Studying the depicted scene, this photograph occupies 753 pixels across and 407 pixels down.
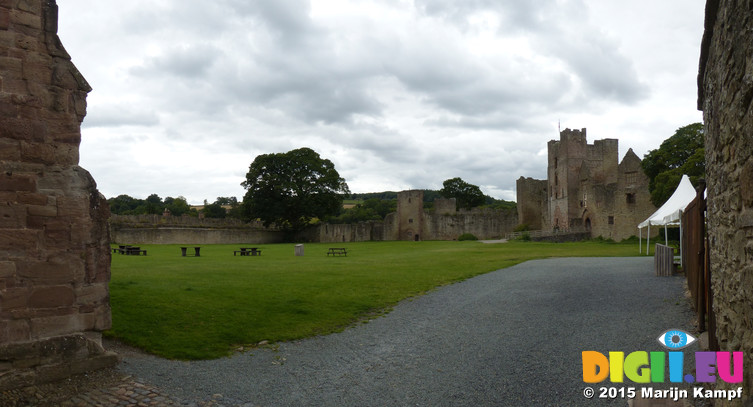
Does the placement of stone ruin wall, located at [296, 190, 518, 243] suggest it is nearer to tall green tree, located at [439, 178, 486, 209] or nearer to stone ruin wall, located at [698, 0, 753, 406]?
tall green tree, located at [439, 178, 486, 209]

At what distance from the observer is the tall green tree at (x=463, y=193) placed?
278 ft

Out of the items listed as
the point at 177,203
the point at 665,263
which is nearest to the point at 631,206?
the point at 665,263

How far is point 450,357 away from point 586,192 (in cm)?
4224

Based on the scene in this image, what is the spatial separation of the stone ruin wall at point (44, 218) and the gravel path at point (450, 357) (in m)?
0.99

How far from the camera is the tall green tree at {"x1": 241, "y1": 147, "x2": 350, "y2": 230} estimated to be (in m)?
50.6

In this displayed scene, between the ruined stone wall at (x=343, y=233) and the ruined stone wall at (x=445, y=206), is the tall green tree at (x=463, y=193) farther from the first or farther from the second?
the ruined stone wall at (x=343, y=233)

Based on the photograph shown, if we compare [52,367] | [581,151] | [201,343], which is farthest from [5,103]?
[581,151]

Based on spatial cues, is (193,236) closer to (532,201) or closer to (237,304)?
(532,201)

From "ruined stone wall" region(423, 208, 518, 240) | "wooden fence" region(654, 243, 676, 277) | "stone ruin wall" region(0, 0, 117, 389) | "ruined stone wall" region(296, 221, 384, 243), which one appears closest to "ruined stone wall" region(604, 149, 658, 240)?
"ruined stone wall" region(423, 208, 518, 240)

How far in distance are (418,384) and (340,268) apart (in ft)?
40.6

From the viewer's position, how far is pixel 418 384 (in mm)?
6129

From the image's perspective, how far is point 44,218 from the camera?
644 cm

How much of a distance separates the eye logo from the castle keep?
116 feet

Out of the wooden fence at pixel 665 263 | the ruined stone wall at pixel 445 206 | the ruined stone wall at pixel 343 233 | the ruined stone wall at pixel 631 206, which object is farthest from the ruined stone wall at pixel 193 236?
the wooden fence at pixel 665 263
